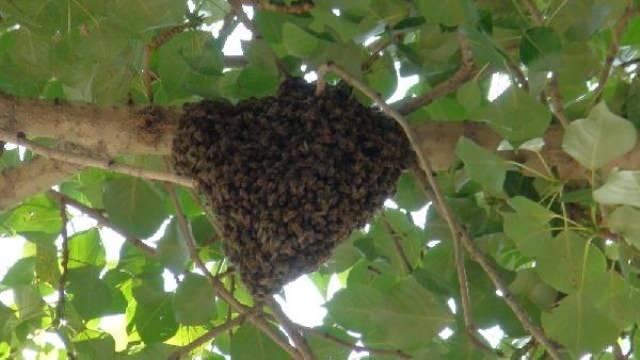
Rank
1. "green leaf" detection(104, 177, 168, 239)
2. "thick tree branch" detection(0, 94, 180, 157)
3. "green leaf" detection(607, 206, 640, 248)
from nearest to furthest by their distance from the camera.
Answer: "green leaf" detection(607, 206, 640, 248) → "thick tree branch" detection(0, 94, 180, 157) → "green leaf" detection(104, 177, 168, 239)

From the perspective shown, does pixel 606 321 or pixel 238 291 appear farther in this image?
pixel 238 291

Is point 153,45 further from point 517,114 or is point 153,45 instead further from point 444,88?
point 517,114

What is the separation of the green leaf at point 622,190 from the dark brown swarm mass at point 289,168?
353 millimetres

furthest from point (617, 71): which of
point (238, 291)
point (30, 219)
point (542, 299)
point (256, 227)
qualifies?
point (30, 219)

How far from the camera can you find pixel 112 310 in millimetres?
1706

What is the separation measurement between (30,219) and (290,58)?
2.24ft

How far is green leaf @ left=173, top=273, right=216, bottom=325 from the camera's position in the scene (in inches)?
60.6

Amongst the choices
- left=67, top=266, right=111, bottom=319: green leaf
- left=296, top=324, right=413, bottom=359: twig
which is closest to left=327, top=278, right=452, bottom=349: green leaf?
left=296, top=324, right=413, bottom=359: twig

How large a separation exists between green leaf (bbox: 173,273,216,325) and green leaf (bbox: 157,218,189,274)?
25 mm

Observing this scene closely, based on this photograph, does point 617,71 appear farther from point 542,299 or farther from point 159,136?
point 159,136

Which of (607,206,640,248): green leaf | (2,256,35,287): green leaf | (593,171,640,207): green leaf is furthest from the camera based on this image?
(2,256,35,287): green leaf

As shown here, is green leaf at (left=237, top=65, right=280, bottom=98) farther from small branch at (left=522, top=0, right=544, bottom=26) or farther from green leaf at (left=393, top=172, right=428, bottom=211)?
small branch at (left=522, top=0, right=544, bottom=26)

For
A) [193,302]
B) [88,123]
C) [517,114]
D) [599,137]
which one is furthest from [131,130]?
[599,137]

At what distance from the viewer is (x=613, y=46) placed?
1389 mm
